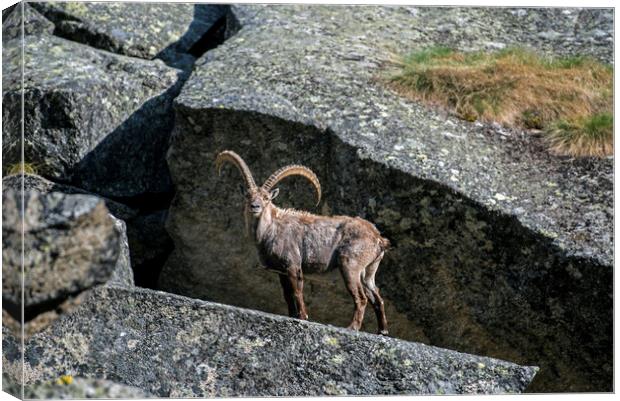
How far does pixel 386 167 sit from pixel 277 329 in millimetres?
2940

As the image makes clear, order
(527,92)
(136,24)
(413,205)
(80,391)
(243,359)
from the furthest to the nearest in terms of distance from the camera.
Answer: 1. (136,24)
2. (527,92)
3. (413,205)
4. (243,359)
5. (80,391)

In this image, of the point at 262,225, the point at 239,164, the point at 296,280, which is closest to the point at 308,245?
the point at 296,280

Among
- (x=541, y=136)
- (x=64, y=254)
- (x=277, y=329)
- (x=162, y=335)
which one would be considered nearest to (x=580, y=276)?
(x=541, y=136)

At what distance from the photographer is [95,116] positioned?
18.5 metres

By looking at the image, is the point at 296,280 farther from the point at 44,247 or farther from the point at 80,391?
the point at 80,391

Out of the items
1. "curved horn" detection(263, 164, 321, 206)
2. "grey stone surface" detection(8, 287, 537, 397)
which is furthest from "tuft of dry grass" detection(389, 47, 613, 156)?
"grey stone surface" detection(8, 287, 537, 397)

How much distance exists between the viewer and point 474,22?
65.1 feet

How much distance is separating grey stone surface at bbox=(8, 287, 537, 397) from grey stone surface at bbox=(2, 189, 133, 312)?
0.43 m

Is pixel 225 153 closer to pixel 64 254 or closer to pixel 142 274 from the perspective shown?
pixel 64 254

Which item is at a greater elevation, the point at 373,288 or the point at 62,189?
the point at 62,189

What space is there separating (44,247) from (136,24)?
6.92 m

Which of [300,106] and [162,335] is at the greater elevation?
[300,106]

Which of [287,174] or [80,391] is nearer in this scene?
[80,391]

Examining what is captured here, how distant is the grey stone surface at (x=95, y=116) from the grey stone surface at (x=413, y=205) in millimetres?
816
